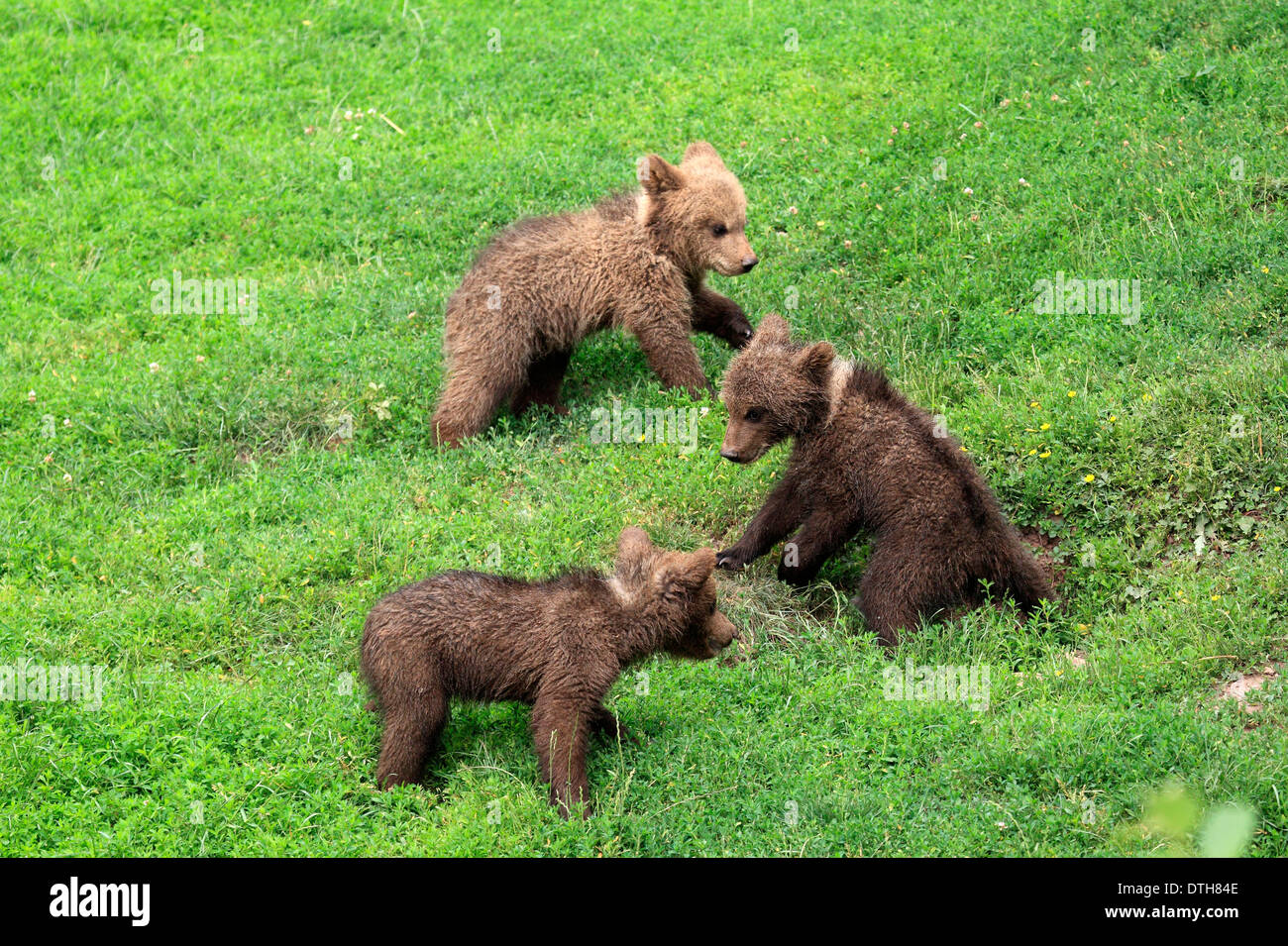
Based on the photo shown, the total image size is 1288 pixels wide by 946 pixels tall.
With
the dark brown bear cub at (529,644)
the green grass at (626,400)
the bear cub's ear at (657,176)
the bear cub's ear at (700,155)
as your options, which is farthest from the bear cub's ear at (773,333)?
the bear cub's ear at (700,155)

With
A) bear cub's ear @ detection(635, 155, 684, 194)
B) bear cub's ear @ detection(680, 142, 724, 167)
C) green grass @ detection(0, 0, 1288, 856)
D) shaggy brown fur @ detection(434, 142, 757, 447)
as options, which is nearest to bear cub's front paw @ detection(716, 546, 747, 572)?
green grass @ detection(0, 0, 1288, 856)

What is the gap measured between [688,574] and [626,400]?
13.3ft

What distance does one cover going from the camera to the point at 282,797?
245 inches

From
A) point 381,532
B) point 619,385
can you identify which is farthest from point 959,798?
point 619,385

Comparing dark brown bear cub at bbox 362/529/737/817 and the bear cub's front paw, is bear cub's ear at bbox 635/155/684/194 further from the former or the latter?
dark brown bear cub at bbox 362/529/737/817

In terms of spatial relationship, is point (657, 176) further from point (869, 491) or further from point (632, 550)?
point (632, 550)

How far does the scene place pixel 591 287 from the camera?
1026 cm

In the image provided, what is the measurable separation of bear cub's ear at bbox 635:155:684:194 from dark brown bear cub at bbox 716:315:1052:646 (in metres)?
2.48

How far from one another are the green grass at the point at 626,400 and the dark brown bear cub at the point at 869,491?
295 millimetres

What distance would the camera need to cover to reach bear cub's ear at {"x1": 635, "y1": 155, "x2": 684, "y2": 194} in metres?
10.4

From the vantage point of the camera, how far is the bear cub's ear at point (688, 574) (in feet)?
21.3

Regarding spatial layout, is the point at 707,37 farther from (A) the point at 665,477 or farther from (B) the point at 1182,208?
(A) the point at 665,477
